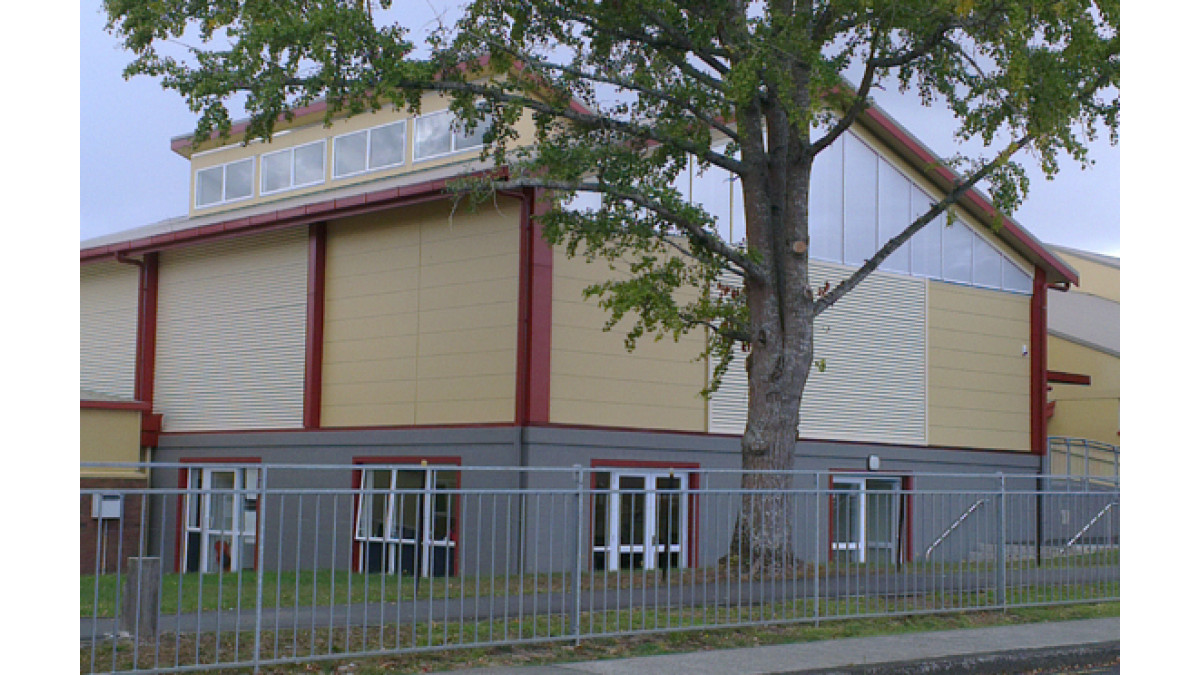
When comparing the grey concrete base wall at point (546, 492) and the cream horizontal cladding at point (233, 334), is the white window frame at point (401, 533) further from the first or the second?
the cream horizontal cladding at point (233, 334)

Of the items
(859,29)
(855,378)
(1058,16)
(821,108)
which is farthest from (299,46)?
(855,378)

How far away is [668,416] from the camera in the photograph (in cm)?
2331

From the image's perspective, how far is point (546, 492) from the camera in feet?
36.4

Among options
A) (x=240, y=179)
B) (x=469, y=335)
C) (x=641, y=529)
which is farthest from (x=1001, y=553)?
(x=240, y=179)

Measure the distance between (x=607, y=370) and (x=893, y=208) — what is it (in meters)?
8.65

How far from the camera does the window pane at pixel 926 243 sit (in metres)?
27.9

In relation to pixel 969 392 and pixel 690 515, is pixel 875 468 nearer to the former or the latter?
pixel 969 392

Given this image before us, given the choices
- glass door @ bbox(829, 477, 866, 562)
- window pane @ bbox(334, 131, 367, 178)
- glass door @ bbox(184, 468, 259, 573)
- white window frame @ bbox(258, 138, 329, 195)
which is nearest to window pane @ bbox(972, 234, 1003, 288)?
window pane @ bbox(334, 131, 367, 178)

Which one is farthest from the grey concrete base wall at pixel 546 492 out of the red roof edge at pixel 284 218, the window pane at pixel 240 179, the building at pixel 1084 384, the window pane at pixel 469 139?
the window pane at pixel 240 179

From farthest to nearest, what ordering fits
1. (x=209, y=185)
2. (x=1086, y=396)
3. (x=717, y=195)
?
(x=1086, y=396) → (x=209, y=185) → (x=717, y=195)

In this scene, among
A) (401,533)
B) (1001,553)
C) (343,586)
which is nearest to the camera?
(343,586)

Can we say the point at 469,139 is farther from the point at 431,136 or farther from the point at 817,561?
the point at 817,561

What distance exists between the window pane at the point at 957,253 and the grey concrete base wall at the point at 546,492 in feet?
13.0

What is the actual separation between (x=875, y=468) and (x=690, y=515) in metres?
15.6
